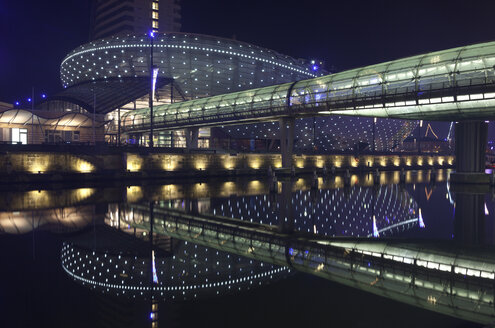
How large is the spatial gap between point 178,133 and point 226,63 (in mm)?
18149

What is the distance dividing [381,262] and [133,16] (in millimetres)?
137059

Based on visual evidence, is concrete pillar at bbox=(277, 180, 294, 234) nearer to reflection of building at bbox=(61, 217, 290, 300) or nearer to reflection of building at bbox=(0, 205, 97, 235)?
reflection of building at bbox=(61, 217, 290, 300)

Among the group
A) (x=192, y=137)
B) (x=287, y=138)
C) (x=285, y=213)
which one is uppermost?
(x=192, y=137)

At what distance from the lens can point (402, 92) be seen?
3197 centimetres

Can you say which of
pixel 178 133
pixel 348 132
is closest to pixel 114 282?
pixel 178 133

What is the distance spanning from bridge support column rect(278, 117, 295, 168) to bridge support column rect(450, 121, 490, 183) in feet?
58.1

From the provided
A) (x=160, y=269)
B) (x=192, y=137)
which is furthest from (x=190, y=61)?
(x=160, y=269)

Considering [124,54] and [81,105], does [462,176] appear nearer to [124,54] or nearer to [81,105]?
[81,105]

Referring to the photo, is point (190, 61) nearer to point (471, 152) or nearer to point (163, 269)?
point (471, 152)

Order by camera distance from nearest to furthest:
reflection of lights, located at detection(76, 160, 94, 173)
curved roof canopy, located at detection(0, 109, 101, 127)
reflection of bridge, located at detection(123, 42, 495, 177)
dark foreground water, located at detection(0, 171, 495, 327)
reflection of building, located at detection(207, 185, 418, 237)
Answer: dark foreground water, located at detection(0, 171, 495, 327)
reflection of building, located at detection(207, 185, 418, 237)
reflection of bridge, located at detection(123, 42, 495, 177)
reflection of lights, located at detection(76, 160, 94, 173)
curved roof canopy, located at detection(0, 109, 101, 127)

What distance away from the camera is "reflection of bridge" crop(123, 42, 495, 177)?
28.3 metres

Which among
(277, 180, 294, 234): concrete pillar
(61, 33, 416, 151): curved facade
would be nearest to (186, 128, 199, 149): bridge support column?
(61, 33, 416, 151): curved facade

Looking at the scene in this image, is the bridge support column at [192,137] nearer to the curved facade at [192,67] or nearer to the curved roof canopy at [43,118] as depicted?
the curved roof canopy at [43,118]

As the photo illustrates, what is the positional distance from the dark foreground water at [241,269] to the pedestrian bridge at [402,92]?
45.8 feet
